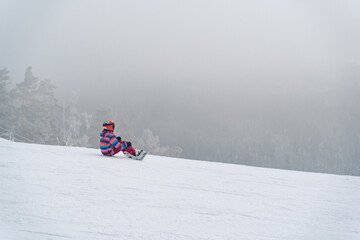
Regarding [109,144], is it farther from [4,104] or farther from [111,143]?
[4,104]

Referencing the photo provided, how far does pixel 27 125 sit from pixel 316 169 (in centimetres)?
14422

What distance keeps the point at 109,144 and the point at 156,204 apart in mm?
4335

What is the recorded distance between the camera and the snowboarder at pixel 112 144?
8.87m

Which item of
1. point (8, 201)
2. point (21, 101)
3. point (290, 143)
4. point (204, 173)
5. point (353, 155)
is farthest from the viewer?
point (290, 143)

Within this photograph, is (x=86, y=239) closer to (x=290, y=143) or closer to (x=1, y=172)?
(x=1, y=172)

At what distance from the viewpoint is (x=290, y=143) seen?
611ft

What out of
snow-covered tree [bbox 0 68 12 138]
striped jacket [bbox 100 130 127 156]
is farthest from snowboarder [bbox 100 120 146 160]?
snow-covered tree [bbox 0 68 12 138]

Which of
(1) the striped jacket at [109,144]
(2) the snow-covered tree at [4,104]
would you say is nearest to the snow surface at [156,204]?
(1) the striped jacket at [109,144]

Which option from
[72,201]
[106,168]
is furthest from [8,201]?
[106,168]

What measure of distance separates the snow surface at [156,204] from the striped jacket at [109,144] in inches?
32.2

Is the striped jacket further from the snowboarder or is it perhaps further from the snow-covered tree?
the snow-covered tree

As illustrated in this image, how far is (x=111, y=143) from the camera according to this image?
29.5 ft

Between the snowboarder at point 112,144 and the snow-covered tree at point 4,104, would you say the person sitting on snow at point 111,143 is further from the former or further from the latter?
the snow-covered tree at point 4,104

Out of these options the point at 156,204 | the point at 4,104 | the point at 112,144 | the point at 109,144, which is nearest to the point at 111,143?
the point at 112,144
